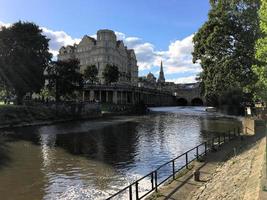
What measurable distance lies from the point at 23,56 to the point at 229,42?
4704 cm

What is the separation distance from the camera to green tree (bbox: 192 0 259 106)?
44.1 meters

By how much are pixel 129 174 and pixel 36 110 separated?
59.9m

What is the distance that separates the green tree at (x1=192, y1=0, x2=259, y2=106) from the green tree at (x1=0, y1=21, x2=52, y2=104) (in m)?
42.2

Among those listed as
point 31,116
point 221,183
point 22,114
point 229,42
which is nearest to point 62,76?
point 31,116

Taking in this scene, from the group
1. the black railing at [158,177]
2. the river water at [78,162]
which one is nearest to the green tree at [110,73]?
the river water at [78,162]

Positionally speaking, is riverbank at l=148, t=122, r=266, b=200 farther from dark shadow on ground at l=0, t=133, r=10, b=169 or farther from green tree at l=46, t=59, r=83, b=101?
green tree at l=46, t=59, r=83, b=101

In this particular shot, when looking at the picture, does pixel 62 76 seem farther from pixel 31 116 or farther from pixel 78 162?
pixel 78 162

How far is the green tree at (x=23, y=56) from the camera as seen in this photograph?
78438 millimetres

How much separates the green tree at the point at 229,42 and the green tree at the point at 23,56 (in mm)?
42204

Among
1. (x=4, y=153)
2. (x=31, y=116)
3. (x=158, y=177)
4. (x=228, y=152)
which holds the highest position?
(x=31, y=116)

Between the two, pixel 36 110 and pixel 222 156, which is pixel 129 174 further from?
pixel 36 110

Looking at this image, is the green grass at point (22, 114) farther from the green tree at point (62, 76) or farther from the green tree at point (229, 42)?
the green tree at point (229, 42)

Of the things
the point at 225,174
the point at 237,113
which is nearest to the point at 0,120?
the point at 225,174

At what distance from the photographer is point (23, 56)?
79.8m
